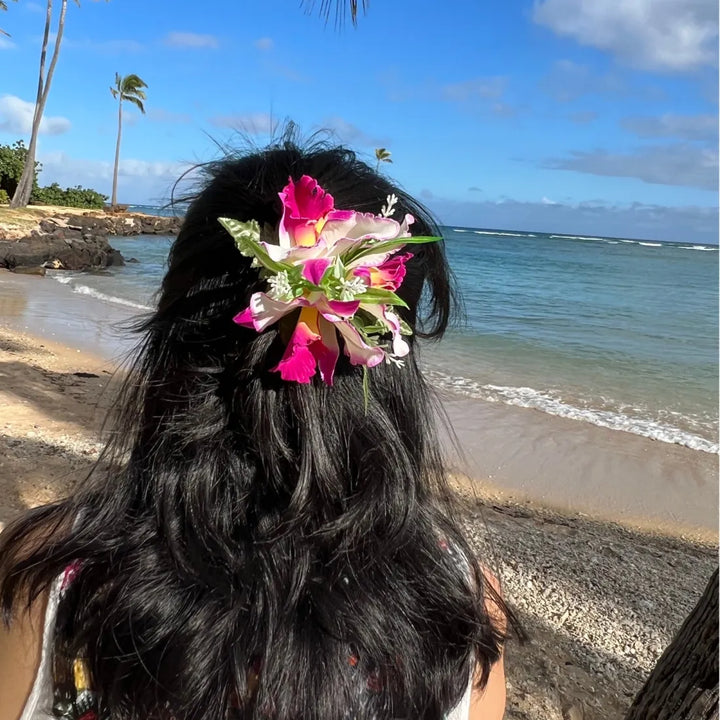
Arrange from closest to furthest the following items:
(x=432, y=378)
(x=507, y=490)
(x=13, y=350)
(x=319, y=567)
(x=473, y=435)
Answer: (x=319, y=567)
(x=507, y=490)
(x=473, y=435)
(x=13, y=350)
(x=432, y=378)

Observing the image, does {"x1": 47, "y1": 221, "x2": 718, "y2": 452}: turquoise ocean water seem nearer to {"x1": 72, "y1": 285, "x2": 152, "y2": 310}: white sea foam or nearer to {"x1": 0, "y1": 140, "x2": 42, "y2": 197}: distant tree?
{"x1": 72, "y1": 285, "x2": 152, "y2": 310}: white sea foam

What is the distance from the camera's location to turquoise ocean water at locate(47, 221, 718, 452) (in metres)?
7.43

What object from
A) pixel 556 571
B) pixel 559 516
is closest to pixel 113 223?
pixel 559 516

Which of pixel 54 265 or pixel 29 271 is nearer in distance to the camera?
pixel 29 271

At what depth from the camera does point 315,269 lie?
91 centimetres

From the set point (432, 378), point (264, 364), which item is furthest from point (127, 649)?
point (432, 378)

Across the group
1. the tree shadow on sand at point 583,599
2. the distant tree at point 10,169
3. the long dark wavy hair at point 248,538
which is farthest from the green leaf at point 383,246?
the distant tree at point 10,169

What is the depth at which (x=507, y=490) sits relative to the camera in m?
4.96

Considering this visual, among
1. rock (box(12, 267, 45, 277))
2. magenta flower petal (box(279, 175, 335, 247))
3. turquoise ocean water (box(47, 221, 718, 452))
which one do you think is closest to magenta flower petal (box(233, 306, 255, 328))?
magenta flower petal (box(279, 175, 335, 247))

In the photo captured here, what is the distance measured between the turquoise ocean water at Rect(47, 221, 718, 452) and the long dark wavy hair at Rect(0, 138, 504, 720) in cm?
50

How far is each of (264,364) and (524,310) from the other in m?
15.7

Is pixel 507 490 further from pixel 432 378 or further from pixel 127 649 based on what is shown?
pixel 127 649

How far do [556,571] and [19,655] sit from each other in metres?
2.98

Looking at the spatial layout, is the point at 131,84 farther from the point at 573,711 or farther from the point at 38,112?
the point at 573,711
